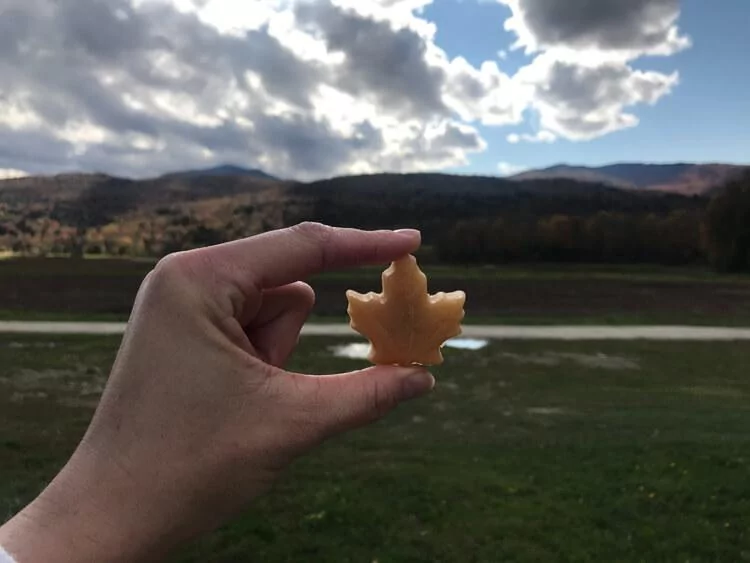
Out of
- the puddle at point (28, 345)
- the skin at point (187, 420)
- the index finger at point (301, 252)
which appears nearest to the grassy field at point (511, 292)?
the puddle at point (28, 345)

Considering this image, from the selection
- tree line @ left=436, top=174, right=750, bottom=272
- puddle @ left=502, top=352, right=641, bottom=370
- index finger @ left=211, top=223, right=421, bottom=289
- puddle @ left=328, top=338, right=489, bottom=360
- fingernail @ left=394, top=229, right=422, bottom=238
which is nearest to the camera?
index finger @ left=211, top=223, right=421, bottom=289

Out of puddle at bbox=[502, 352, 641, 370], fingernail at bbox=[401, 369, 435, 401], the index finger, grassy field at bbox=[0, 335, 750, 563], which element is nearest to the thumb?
fingernail at bbox=[401, 369, 435, 401]

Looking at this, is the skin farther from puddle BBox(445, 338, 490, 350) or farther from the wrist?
puddle BBox(445, 338, 490, 350)

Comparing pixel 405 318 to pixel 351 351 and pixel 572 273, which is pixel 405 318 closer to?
pixel 351 351

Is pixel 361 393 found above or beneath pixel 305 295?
beneath

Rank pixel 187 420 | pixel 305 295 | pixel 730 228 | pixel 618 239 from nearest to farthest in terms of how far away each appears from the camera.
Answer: pixel 187 420, pixel 305 295, pixel 730 228, pixel 618 239

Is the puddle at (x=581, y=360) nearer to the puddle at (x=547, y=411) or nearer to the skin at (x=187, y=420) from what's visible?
the puddle at (x=547, y=411)

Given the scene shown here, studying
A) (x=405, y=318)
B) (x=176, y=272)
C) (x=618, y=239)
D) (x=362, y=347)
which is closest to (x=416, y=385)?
(x=405, y=318)
